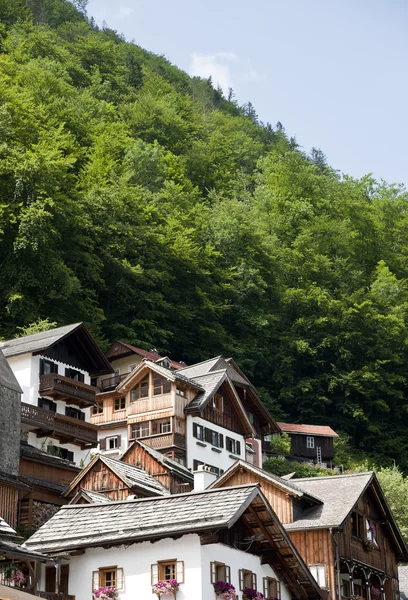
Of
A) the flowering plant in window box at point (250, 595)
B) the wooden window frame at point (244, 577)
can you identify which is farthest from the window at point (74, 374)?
the flowering plant in window box at point (250, 595)

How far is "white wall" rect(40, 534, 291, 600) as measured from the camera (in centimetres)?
2711

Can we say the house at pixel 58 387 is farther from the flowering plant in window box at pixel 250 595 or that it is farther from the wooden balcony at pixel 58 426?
the flowering plant in window box at pixel 250 595

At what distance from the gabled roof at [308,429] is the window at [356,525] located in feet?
128

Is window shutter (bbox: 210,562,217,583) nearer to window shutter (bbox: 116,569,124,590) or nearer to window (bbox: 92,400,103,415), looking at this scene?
window shutter (bbox: 116,569,124,590)

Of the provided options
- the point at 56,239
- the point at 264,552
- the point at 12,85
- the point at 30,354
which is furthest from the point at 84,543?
the point at 12,85

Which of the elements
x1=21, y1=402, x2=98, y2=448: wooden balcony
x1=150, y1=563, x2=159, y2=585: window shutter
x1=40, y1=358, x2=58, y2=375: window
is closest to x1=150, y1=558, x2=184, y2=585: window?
x1=150, y1=563, x2=159, y2=585: window shutter

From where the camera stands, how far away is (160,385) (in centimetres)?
5897

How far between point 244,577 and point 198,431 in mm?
29654

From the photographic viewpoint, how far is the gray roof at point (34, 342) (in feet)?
176

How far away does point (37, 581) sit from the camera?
28312mm

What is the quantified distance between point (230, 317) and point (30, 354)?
123ft

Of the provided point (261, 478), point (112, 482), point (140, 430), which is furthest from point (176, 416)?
point (261, 478)

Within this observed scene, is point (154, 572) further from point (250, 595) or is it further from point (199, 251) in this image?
point (199, 251)

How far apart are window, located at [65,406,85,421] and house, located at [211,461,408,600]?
56.7ft
